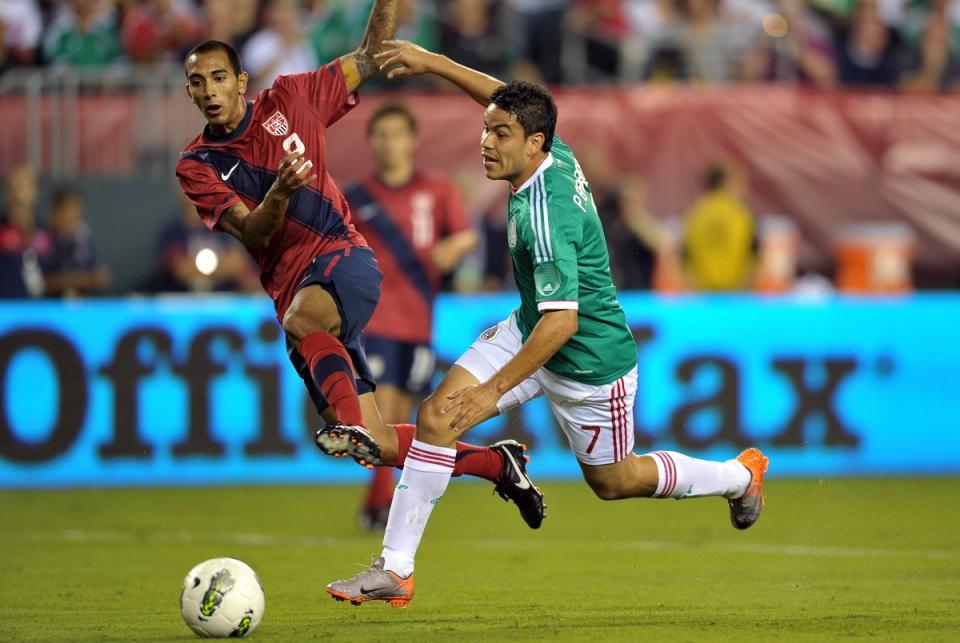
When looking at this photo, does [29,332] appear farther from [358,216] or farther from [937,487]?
[937,487]

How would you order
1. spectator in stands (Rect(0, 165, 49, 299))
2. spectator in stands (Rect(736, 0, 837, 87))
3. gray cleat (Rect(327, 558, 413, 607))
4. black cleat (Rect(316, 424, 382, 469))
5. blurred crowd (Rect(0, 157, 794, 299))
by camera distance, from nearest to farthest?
black cleat (Rect(316, 424, 382, 469)) → gray cleat (Rect(327, 558, 413, 607)) → spectator in stands (Rect(0, 165, 49, 299)) → blurred crowd (Rect(0, 157, 794, 299)) → spectator in stands (Rect(736, 0, 837, 87))

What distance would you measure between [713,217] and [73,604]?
8.68 meters

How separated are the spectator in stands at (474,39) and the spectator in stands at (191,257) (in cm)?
286

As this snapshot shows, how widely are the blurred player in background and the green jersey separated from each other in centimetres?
348

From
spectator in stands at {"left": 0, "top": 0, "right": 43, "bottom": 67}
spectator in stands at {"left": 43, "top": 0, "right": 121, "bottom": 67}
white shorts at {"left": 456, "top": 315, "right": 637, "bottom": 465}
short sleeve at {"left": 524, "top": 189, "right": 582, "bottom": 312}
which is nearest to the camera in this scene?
short sleeve at {"left": 524, "top": 189, "right": 582, "bottom": 312}

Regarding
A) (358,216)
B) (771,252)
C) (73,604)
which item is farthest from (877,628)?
(771,252)

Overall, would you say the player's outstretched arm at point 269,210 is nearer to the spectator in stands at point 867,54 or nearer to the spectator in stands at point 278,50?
the spectator in stands at point 278,50

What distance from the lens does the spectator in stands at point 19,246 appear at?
14109 millimetres

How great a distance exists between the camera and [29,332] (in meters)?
13.3

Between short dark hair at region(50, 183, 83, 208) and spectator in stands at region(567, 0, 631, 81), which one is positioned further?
spectator in stands at region(567, 0, 631, 81)

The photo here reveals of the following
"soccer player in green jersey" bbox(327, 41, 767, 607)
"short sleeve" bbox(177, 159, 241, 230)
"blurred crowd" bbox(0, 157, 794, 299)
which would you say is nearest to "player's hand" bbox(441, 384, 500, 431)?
"soccer player in green jersey" bbox(327, 41, 767, 607)

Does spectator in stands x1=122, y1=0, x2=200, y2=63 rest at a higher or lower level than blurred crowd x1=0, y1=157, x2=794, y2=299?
higher

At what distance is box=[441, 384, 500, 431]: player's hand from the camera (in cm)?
697

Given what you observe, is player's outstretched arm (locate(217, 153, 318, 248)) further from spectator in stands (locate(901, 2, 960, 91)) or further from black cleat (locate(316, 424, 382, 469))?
spectator in stands (locate(901, 2, 960, 91))
